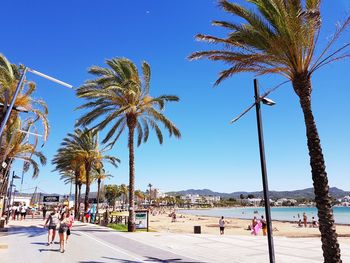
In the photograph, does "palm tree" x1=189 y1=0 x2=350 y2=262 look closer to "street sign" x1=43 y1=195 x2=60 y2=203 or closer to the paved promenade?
the paved promenade

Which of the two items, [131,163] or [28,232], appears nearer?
[28,232]

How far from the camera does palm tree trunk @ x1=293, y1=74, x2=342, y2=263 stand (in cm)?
905

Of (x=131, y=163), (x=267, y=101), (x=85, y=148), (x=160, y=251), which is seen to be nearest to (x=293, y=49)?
(x=267, y=101)

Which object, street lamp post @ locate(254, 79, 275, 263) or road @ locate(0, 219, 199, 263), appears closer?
street lamp post @ locate(254, 79, 275, 263)

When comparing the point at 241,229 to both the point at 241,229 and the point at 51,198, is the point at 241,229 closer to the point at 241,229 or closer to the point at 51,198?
the point at 241,229

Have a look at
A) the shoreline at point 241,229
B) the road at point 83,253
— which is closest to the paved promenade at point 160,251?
the road at point 83,253

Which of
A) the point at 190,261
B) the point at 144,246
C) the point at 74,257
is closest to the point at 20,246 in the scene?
the point at 74,257

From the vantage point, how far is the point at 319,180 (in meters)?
9.48

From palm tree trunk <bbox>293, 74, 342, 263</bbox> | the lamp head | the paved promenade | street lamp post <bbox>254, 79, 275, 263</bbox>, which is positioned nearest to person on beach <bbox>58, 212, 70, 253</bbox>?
the paved promenade

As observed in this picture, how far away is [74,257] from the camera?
11.5 m

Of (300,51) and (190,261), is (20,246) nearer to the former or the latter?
(190,261)

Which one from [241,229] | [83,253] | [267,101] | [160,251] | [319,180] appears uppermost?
[267,101]

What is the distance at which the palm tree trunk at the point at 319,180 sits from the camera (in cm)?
905

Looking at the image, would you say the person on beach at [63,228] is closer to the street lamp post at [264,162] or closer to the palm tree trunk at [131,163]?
the street lamp post at [264,162]
